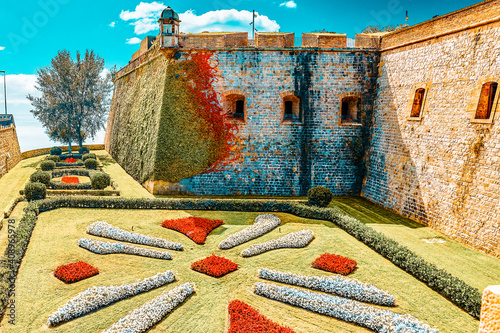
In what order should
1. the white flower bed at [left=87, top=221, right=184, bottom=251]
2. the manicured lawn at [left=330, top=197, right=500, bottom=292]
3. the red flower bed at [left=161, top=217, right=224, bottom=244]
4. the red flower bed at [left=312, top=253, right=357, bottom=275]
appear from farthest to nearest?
the red flower bed at [left=161, top=217, right=224, bottom=244]
the white flower bed at [left=87, top=221, right=184, bottom=251]
the manicured lawn at [left=330, top=197, right=500, bottom=292]
the red flower bed at [left=312, top=253, right=357, bottom=275]

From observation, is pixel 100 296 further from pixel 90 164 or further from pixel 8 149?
pixel 8 149

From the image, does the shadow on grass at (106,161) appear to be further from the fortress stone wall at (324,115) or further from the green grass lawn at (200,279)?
the green grass lawn at (200,279)

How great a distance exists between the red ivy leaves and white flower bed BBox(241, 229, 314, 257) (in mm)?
7915

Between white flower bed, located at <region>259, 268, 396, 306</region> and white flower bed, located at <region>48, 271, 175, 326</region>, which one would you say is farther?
white flower bed, located at <region>259, 268, 396, 306</region>

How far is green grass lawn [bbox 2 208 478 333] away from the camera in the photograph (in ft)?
26.7

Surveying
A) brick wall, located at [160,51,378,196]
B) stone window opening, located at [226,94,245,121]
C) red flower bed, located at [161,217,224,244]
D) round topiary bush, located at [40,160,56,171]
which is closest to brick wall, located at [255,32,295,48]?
brick wall, located at [160,51,378,196]

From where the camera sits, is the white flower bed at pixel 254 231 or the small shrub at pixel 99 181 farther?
the small shrub at pixel 99 181

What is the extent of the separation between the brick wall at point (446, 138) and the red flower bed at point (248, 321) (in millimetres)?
8981

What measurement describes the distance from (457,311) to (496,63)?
9027 millimetres

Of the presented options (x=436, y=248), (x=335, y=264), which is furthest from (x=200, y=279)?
(x=436, y=248)

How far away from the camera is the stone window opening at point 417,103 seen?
53.7ft

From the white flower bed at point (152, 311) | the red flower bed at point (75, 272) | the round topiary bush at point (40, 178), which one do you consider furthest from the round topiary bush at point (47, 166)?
the white flower bed at point (152, 311)

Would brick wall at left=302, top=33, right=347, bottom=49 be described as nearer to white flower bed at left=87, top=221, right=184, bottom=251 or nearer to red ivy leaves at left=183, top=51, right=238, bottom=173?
red ivy leaves at left=183, top=51, right=238, bottom=173

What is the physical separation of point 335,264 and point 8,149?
93.7 ft
